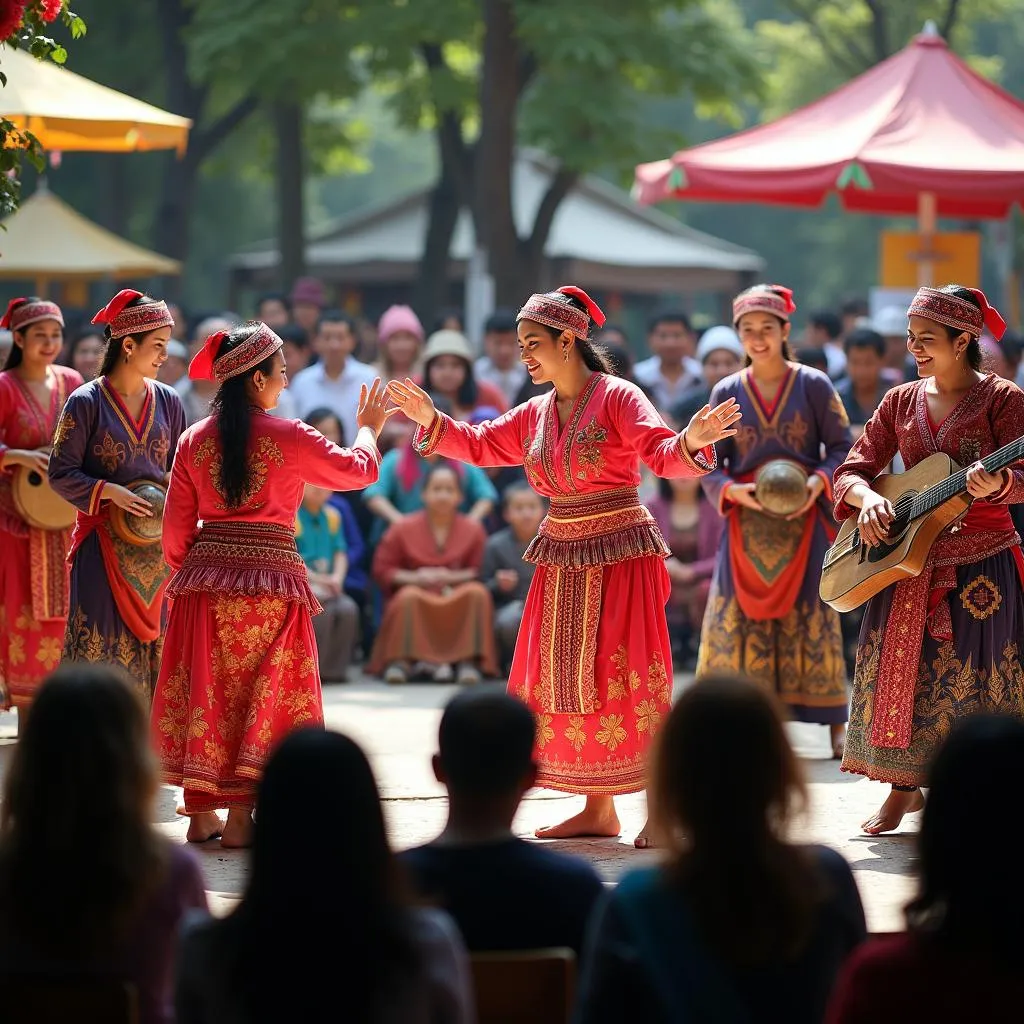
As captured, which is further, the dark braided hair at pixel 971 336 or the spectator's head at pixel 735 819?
the dark braided hair at pixel 971 336

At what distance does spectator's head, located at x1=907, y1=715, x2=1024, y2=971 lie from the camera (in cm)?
285

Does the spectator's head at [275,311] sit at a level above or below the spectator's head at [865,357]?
above

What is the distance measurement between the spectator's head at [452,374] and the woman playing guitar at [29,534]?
3.47m

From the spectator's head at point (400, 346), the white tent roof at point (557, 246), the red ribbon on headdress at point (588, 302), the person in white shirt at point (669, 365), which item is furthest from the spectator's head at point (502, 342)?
the white tent roof at point (557, 246)

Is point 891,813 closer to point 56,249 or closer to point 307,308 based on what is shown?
point 307,308

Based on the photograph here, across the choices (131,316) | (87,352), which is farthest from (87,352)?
(131,316)

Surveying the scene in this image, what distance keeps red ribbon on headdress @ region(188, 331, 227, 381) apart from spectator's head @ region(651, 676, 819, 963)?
345cm

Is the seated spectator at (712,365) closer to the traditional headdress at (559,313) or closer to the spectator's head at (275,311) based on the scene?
the spectator's head at (275,311)

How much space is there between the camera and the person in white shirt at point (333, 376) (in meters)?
11.5

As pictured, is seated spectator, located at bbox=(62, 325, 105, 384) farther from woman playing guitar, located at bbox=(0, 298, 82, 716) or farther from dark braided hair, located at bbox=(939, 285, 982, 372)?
dark braided hair, located at bbox=(939, 285, 982, 372)

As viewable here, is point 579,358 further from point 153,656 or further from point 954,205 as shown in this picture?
point 954,205

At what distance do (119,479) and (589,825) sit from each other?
2.16 m

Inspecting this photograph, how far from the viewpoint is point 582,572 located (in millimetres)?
6391

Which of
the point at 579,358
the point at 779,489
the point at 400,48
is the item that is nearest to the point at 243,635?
the point at 579,358
